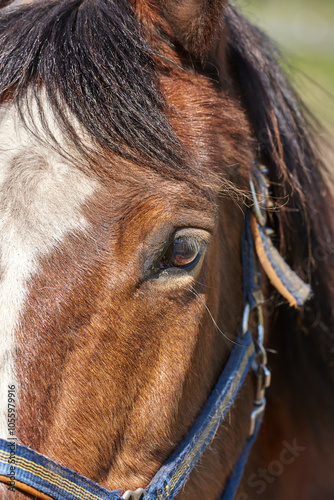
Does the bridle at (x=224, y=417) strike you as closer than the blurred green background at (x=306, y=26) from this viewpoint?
Yes

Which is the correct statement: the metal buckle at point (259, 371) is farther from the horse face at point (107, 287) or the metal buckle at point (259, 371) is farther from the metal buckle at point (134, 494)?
the metal buckle at point (134, 494)

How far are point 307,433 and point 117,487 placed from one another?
0.85 metres

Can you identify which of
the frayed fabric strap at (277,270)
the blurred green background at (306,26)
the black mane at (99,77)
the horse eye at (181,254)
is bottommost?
the blurred green background at (306,26)

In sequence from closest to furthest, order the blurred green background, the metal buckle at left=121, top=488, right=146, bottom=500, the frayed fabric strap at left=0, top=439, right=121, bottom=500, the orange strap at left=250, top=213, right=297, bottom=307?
the frayed fabric strap at left=0, top=439, right=121, bottom=500
the metal buckle at left=121, top=488, right=146, bottom=500
the orange strap at left=250, top=213, right=297, bottom=307
the blurred green background

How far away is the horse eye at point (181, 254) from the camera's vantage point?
1.00 metres

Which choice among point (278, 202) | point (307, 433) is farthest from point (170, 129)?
point (307, 433)

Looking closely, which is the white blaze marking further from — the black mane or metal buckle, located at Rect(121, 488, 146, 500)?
metal buckle, located at Rect(121, 488, 146, 500)

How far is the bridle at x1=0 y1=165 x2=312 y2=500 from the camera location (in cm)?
85

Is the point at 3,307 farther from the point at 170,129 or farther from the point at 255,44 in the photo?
the point at 255,44

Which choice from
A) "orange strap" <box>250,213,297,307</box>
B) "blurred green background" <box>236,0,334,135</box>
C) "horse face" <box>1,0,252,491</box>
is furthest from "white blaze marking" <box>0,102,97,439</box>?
"blurred green background" <box>236,0,334,135</box>

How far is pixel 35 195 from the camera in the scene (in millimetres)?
908

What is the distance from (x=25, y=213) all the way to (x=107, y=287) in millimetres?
194

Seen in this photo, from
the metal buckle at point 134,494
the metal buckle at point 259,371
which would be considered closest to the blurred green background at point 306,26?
the metal buckle at point 259,371

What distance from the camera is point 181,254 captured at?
1.01 metres
